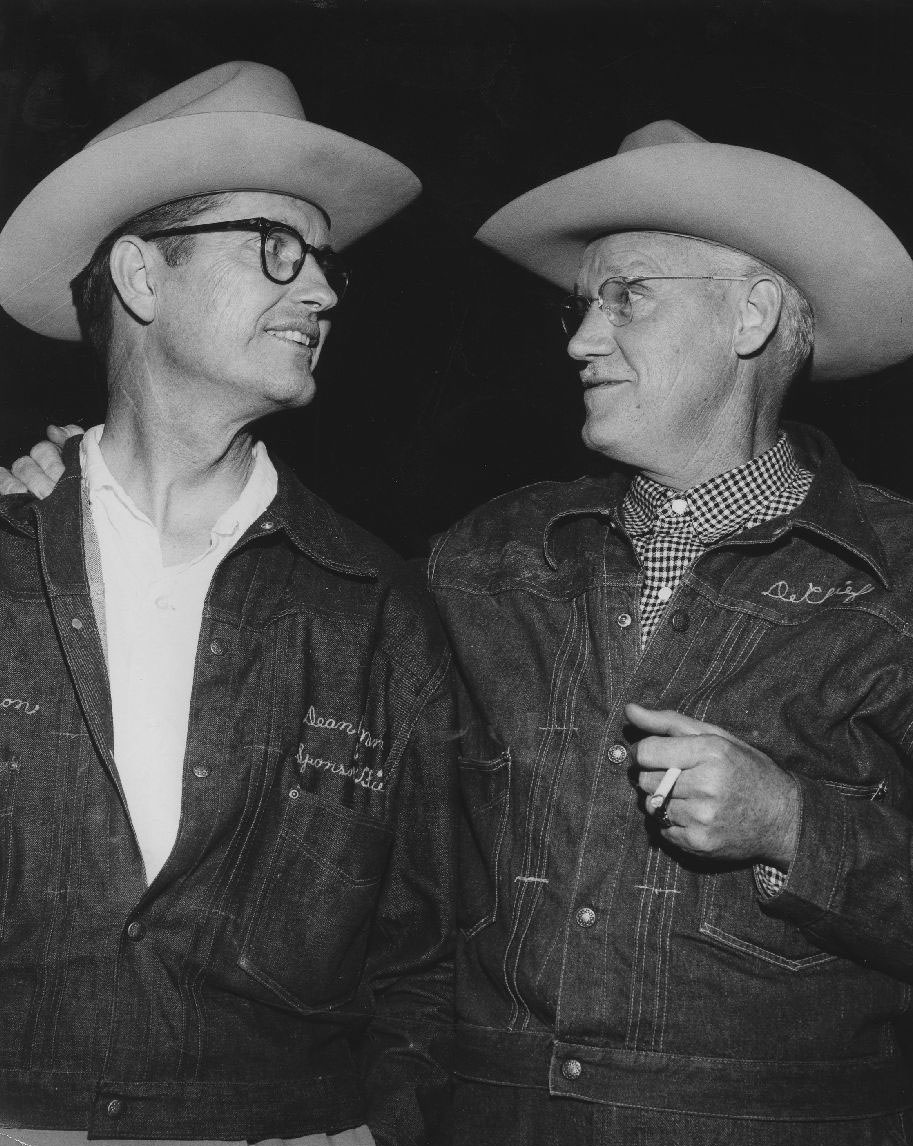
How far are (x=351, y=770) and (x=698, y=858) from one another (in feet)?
2.72

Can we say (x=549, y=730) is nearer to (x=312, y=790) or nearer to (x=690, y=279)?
(x=312, y=790)

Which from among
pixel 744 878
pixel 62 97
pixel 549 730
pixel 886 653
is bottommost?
pixel 744 878

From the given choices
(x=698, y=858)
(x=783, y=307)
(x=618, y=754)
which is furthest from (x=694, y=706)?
(x=783, y=307)

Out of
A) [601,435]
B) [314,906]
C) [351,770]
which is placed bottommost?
[314,906]

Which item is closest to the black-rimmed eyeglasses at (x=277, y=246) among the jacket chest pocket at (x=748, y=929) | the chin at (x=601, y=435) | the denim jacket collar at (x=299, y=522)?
the denim jacket collar at (x=299, y=522)

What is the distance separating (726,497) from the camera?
11.1ft

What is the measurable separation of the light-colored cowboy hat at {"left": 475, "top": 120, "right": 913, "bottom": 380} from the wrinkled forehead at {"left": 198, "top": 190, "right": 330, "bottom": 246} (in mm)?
528

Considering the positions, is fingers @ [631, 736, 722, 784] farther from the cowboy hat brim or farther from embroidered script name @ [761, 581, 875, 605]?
the cowboy hat brim

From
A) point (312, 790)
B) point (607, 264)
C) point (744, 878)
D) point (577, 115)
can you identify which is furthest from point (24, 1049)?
point (577, 115)

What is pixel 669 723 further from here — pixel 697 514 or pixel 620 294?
pixel 620 294

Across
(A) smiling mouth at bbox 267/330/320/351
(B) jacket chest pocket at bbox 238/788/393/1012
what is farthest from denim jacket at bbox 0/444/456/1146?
(A) smiling mouth at bbox 267/330/320/351

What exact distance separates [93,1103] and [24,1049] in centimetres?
18

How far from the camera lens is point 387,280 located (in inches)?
200

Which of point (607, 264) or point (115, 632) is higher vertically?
point (607, 264)
